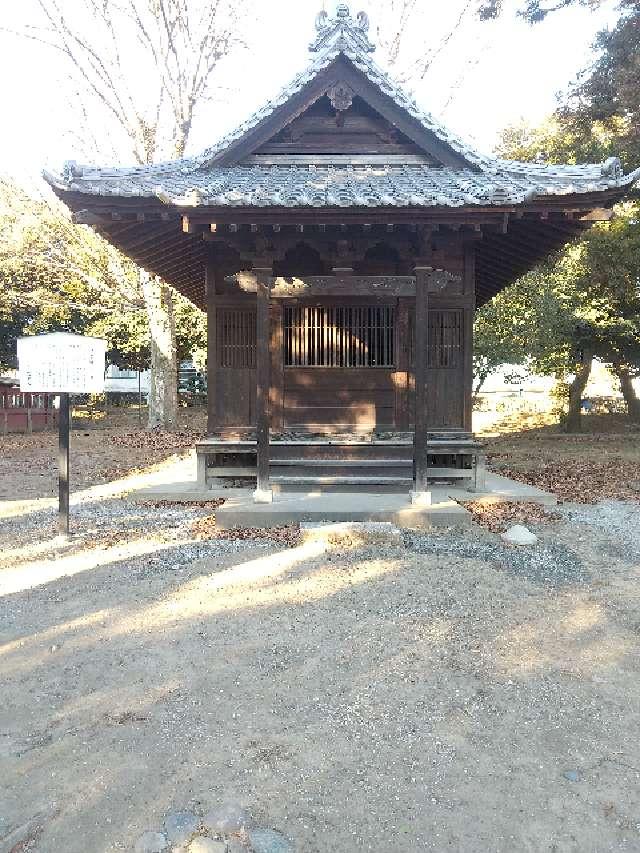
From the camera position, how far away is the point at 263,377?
308 inches

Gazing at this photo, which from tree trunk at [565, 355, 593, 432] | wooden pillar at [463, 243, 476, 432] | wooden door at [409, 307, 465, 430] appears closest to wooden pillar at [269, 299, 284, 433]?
wooden door at [409, 307, 465, 430]

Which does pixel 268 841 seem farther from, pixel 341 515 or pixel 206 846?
pixel 341 515

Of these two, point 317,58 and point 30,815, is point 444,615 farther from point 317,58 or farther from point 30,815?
point 317,58

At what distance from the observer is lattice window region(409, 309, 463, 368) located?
9.05 metres

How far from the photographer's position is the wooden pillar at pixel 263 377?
25.5 feet

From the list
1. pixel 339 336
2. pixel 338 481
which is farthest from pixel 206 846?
pixel 339 336

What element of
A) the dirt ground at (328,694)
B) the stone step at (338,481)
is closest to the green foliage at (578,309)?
the stone step at (338,481)

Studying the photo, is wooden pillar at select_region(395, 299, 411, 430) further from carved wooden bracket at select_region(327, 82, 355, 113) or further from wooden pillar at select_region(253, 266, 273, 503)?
carved wooden bracket at select_region(327, 82, 355, 113)

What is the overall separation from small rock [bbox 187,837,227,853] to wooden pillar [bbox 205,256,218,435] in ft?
23.6

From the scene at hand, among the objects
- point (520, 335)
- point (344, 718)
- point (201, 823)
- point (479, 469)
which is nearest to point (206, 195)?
point (479, 469)

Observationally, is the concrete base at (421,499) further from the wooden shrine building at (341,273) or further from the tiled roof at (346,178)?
the tiled roof at (346,178)

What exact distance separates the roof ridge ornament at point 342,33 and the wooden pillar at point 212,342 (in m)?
3.70

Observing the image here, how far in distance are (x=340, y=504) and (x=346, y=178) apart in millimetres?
4356

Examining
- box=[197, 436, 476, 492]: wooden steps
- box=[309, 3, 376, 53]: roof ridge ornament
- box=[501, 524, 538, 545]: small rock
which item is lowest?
box=[501, 524, 538, 545]: small rock
